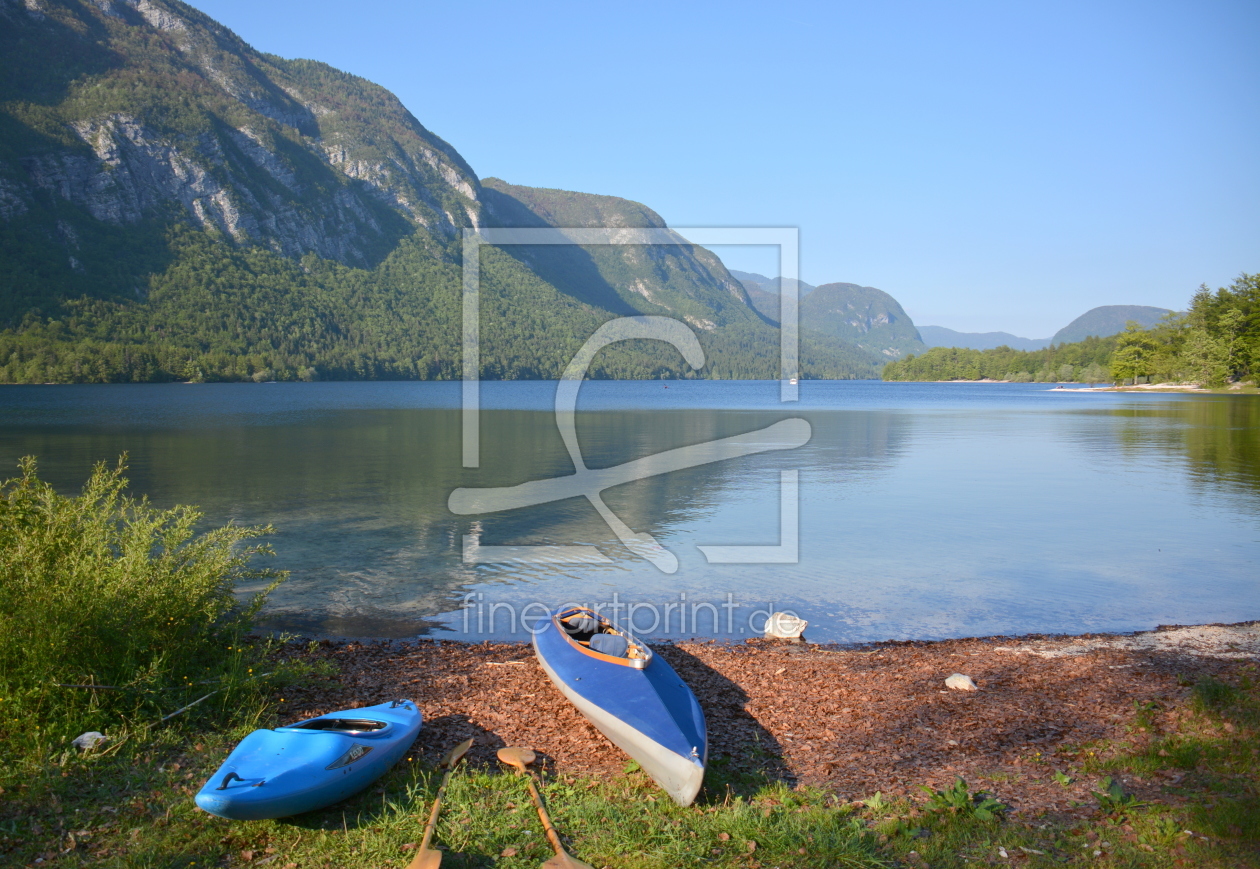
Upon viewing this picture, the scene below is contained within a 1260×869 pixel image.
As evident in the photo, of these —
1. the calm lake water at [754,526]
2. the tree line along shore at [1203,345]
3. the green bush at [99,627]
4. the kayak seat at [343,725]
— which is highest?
the tree line along shore at [1203,345]

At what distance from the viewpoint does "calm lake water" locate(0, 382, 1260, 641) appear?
536 inches

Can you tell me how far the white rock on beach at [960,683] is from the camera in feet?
30.1

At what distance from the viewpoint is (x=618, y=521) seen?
2181 cm

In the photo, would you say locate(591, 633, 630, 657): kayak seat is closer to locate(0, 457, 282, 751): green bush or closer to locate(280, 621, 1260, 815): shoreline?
locate(280, 621, 1260, 815): shoreline

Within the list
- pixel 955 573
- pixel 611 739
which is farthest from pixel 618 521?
pixel 611 739

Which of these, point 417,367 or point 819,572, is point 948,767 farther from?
point 417,367

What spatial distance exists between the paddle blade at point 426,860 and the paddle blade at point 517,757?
5.11 ft

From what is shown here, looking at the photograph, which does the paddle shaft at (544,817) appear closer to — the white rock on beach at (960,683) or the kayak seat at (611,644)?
the kayak seat at (611,644)

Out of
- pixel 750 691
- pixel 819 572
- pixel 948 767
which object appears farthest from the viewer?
pixel 819 572

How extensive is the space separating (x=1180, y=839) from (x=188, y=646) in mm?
9088

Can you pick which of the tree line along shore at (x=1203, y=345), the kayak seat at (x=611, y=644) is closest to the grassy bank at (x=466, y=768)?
the kayak seat at (x=611, y=644)

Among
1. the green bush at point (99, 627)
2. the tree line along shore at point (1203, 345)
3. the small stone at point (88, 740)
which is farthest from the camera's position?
the tree line along shore at point (1203, 345)

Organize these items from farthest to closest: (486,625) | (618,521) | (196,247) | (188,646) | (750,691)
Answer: (196,247) → (618,521) → (486,625) → (750,691) → (188,646)

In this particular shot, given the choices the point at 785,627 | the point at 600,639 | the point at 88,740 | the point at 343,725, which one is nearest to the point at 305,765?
the point at 343,725
